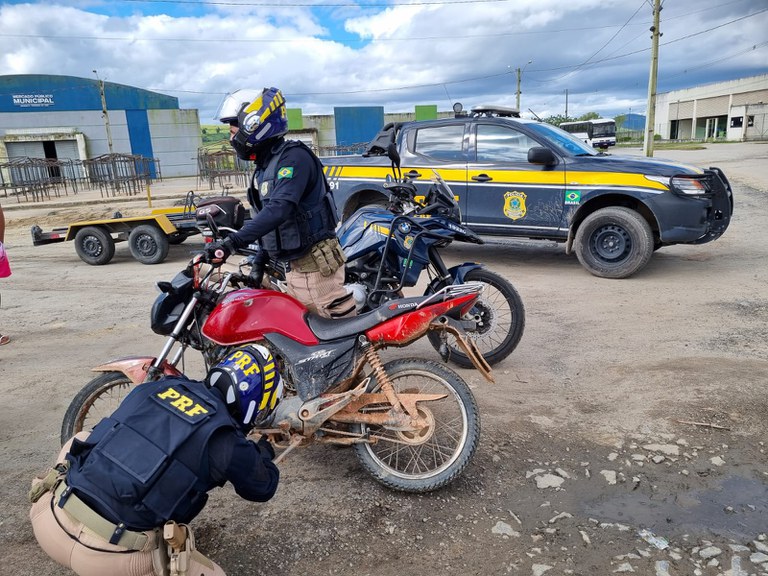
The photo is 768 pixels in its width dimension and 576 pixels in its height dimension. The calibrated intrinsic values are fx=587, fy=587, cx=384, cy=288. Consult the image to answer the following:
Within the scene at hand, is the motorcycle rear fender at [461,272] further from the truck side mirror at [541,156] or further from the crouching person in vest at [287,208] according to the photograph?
the truck side mirror at [541,156]

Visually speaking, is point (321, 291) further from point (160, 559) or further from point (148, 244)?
point (148, 244)

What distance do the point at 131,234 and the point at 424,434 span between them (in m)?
7.75

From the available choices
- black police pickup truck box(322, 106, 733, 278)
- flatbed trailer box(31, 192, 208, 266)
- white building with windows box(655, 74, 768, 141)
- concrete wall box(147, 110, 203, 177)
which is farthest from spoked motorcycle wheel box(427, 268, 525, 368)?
white building with windows box(655, 74, 768, 141)

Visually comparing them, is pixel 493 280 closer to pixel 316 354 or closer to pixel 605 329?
pixel 605 329

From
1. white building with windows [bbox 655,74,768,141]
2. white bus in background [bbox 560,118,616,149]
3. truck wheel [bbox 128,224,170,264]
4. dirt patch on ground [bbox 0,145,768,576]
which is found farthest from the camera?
white building with windows [bbox 655,74,768,141]

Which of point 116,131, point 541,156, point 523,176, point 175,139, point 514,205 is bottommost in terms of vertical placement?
point 514,205

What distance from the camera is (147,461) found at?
1.70 m

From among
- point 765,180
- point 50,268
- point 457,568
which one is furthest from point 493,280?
point 765,180

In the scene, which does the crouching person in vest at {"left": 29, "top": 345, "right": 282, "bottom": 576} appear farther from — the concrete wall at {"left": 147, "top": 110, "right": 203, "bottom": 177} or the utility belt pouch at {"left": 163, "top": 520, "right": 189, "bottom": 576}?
the concrete wall at {"left": 147, "top": 110, "right": 203, "bottom": 177}

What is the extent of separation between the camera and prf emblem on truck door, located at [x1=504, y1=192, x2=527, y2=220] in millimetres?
7418

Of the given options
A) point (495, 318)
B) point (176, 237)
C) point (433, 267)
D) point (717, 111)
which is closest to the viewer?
point (495, 318)

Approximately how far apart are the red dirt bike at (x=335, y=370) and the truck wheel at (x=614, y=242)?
4.50 metres

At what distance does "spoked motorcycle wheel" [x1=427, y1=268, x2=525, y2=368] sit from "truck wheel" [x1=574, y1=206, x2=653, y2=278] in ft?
9.83

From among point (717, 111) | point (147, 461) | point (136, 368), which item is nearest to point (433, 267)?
point (136, 368)
